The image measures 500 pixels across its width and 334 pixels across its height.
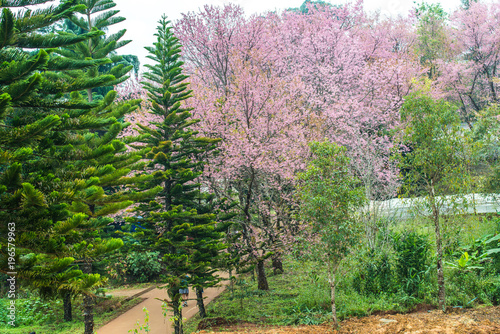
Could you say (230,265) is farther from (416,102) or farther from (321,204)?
(416,102)

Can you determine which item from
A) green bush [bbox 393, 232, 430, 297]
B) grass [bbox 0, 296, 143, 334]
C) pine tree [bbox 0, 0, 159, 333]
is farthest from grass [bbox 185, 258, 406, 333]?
pine tree [bbox 0, 0, 159, 333]

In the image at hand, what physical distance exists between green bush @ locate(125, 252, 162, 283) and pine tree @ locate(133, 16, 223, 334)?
16.6ft

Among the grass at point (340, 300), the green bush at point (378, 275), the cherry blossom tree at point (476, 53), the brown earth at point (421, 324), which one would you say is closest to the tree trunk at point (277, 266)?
the grass at point (340, 300)

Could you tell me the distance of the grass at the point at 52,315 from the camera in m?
8.41

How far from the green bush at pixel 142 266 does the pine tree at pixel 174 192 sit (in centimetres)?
505

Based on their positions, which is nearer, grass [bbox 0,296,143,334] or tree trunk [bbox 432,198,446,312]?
tree trunk [bbox 432,198,446,312]

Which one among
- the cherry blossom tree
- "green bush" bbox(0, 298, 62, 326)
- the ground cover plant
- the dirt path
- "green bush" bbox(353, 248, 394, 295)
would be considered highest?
the cherry blossom tree

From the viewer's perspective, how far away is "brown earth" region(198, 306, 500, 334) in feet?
17.5

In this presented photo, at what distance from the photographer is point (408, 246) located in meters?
7.57

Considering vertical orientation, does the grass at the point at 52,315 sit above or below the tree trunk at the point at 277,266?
below

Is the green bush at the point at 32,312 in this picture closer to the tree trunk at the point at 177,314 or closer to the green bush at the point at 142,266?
the green bush at the point at 142,266

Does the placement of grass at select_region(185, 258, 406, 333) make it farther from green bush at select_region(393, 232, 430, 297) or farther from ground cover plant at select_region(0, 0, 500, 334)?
green bush at select_region(393, 232, 430, 297)

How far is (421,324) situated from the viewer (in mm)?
5789

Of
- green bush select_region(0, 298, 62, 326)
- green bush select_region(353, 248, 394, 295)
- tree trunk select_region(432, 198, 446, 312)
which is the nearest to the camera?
tree trunk select_region(432, 198, 446, 312)
